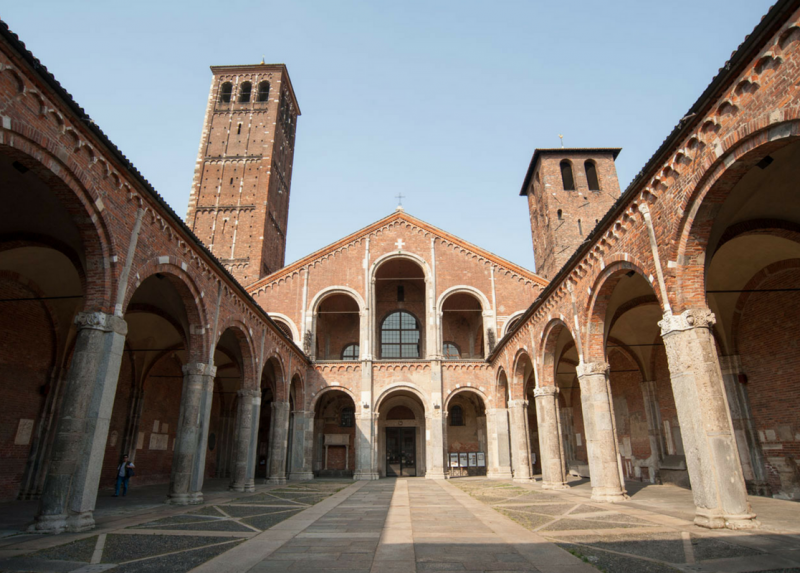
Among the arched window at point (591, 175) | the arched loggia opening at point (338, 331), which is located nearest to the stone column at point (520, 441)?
the arched loggia opening at point (338, 331)

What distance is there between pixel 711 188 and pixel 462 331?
22336 millimetres

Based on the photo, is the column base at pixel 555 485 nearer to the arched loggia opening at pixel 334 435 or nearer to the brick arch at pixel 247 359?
the brick arch at pixel 247 359

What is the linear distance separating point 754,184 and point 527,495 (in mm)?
9537

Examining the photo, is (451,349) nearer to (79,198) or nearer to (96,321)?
(96,321)

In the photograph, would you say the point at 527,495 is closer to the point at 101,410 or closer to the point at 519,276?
the point at 101,410

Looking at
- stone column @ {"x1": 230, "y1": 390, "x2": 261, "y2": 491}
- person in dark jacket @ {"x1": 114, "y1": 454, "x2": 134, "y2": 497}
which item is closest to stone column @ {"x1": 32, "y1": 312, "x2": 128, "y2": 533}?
person in dark jacket @ {"x1": 114, "y1": 454, "x2": 134, "y2": 497}

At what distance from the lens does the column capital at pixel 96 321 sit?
316 inches

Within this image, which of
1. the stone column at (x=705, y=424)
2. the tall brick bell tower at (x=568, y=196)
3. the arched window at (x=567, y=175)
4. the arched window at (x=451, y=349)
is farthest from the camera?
the arched window at (x=567, y=175)

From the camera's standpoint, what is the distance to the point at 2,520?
8.59 metres

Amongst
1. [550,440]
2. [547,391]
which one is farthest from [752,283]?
[550,440]

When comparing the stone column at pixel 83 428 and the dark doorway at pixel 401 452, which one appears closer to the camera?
the stone column at pixel 83 428

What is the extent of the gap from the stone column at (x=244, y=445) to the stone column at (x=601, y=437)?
10.3 meters

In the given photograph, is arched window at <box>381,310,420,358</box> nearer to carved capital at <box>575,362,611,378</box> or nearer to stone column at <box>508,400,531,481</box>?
stone column at <box>508,400,531,481</box>

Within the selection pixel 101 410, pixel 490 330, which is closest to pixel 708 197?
pixel 101 410
